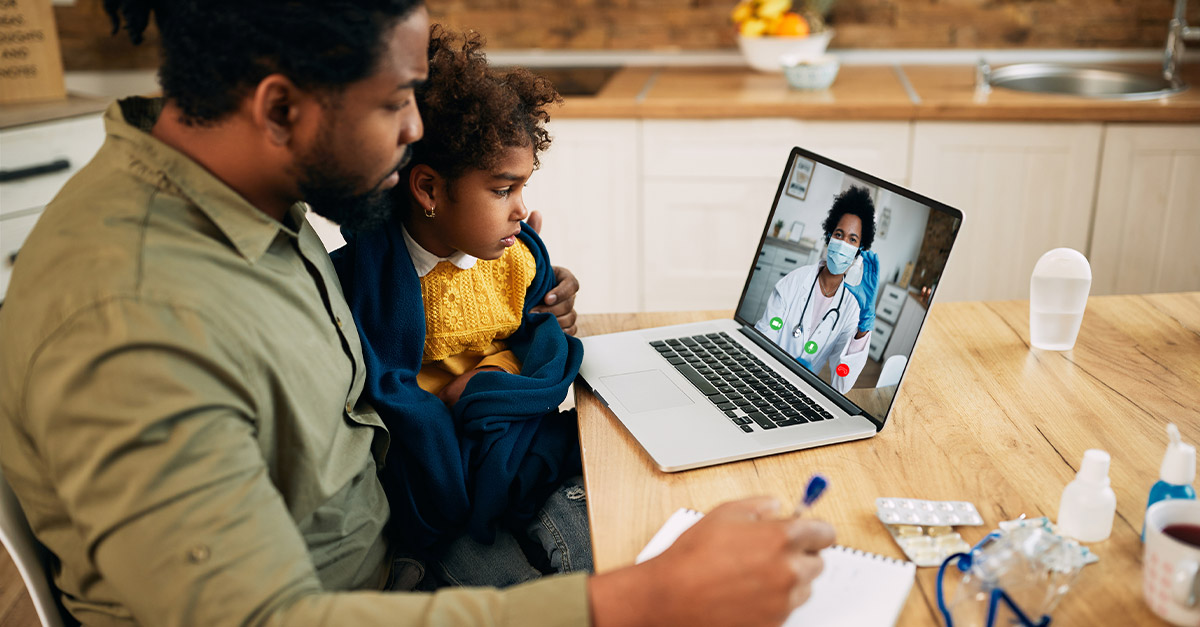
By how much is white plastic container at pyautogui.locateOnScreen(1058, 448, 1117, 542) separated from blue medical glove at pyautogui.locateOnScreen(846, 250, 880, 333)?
12.6 inches

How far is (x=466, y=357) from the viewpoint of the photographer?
137 cm

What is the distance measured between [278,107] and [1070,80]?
2.86m

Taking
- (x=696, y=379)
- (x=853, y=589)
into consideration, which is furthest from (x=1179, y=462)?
(x=696, y=379)

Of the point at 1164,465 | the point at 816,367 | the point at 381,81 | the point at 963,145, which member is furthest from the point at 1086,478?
the point at 963,145

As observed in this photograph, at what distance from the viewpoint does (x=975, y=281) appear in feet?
9.18

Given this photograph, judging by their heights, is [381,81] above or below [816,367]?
above

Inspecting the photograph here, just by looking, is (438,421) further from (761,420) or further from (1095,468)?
(1095,468)

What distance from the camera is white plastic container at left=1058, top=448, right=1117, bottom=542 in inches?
34.6

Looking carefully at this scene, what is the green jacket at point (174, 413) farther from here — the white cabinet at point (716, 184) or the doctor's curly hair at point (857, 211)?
the white cabinet at point (716, 184)

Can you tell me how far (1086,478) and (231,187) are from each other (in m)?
0.87

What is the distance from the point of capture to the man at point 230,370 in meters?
0.71

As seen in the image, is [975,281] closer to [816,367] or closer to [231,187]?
[816,367]

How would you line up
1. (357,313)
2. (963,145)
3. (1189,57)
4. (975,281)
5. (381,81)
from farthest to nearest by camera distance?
(1189,57) → (975,281) → (963,145) → (357,313) → (381,81)

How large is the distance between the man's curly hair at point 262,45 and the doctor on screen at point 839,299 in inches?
25.0
